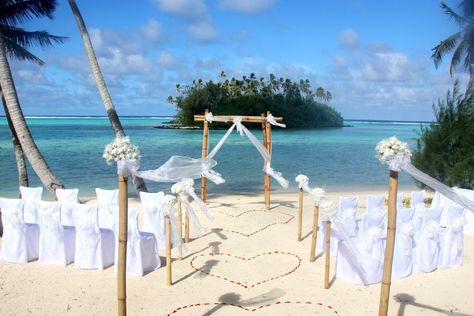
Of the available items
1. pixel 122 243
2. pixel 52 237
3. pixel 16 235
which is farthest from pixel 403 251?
pixel 16 235

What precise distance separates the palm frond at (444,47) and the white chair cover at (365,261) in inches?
712

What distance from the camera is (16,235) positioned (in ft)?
23.7

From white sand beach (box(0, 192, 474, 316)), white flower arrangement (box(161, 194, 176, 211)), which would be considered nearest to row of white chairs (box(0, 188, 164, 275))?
white sand beach (box(0, 192, 474, 316))

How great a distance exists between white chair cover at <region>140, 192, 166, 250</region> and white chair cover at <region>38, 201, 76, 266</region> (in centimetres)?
153

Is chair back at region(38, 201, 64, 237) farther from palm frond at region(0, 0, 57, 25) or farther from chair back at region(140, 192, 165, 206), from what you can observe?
palm frond at region(0, 0, 57, 25)

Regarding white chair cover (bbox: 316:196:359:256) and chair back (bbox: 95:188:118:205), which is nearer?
white chair cover (bbox: 316:196:359:256)

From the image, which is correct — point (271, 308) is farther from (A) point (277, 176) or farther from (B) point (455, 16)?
(B) point (455, 16)

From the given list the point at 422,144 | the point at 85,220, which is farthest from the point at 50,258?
the point at 422,144

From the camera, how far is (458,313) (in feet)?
18.3

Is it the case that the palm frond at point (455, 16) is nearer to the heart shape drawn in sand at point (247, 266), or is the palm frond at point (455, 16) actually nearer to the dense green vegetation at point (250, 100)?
the heart shape drawn in sand at point (247, 266)

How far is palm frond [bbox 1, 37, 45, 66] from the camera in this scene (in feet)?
43.6

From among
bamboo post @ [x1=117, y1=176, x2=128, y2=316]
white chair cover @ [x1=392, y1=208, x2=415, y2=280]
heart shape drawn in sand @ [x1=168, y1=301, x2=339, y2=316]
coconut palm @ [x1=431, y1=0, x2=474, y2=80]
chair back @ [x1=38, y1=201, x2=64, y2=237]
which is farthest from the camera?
coconut palm @ [x1=431, y1=0, x2=474, y2=80]

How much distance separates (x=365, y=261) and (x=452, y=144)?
25.0 ft

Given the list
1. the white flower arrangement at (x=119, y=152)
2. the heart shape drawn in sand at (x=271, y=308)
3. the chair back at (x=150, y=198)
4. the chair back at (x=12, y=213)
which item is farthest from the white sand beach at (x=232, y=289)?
the white flower arrangement at (x=119, y=152)
